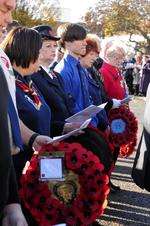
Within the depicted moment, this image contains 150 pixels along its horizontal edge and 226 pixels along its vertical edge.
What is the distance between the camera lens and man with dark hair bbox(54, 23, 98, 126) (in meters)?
4.72

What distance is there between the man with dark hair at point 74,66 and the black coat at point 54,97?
1.31ft

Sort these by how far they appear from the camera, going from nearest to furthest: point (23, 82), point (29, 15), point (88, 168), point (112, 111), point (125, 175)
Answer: point (88, 168), point (23, 82), point (112, 111), point (125, 175), point (29, 15)

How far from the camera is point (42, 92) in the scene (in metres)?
3.99

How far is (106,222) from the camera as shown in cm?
509

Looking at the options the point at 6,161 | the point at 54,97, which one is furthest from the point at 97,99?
the point at 6,161

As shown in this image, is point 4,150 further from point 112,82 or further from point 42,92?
point 112,82

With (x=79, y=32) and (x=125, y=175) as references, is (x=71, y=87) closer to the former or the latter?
(x=79, y=32)

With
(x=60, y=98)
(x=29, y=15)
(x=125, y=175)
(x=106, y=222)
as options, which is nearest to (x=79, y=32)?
(x=60, y=98)

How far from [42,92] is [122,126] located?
202 cm

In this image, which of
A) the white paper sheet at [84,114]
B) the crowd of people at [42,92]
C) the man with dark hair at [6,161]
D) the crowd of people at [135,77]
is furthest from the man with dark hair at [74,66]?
the crowd of people at [135,77]

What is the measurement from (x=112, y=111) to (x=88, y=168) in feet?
8.82

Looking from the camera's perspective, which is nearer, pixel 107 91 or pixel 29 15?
pixel 107 91

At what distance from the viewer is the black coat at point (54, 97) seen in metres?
4.00

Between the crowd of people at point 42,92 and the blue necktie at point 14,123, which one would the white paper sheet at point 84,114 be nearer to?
the crowd of people at point 42,92
